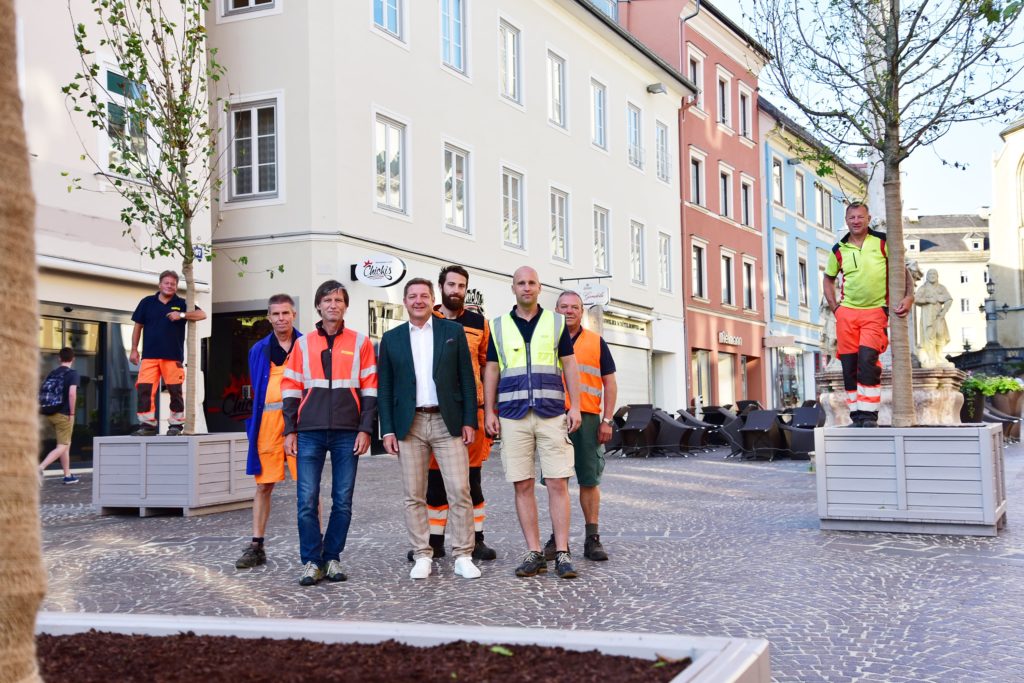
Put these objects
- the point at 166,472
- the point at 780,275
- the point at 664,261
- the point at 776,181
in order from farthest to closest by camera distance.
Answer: the point at 780,275 < the point at 776,181 < the point at 664,261 < the point at 166,472

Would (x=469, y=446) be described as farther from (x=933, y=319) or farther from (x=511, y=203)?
(x=511, y=203)

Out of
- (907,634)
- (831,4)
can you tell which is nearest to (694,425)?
(831,4)

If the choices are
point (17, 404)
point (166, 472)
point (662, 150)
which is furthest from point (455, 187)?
point (17, 404)

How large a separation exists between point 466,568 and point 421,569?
0.89ft

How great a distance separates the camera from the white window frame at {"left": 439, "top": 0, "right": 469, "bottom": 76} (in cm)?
2262

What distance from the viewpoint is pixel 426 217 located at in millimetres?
21438

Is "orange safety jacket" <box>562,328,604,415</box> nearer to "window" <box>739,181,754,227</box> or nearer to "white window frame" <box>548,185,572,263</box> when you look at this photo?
"white window frame" <box>548,185,572,263</box>

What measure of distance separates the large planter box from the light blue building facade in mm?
31139

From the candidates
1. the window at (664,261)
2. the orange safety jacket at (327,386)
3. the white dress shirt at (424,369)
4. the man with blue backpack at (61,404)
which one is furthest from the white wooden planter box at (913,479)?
the window at (664,261)

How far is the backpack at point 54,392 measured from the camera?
13906 mm

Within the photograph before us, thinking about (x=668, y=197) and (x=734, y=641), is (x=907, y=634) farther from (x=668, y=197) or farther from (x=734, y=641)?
(x=668, y=197)

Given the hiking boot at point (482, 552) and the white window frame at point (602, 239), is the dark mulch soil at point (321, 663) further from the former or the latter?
the white window frame at point (602, 239)

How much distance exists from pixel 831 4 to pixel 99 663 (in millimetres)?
8655

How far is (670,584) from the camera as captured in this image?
6398 millimetres
